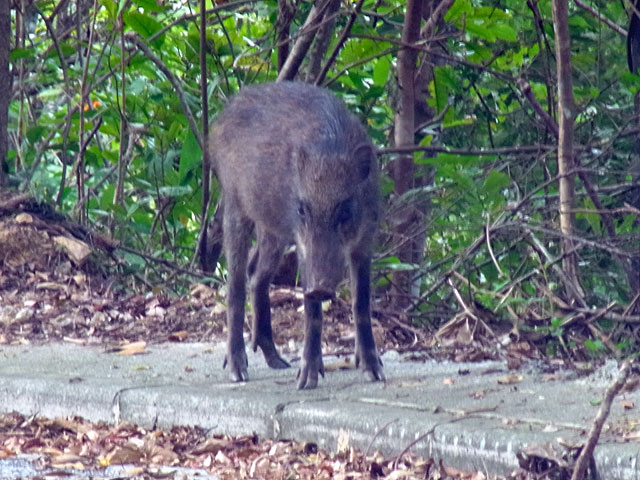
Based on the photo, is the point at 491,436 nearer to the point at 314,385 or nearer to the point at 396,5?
the point at 314,385

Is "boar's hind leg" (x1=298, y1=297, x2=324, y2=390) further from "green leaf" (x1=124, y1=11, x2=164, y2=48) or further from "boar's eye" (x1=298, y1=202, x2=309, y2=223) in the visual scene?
"green leaf" (x1=124, y1=11, x2=164, y2=48)

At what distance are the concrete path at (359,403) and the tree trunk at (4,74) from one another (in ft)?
8.03

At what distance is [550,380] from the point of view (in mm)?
4105

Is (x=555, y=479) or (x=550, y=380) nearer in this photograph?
(x=555, y=479)

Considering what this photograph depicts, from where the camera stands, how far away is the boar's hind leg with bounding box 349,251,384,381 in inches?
173

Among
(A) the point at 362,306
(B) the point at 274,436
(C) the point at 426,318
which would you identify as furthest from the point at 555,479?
(C) the point at 426,318

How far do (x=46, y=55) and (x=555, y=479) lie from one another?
588cm

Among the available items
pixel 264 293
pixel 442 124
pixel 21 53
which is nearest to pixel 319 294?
pixel 264 293

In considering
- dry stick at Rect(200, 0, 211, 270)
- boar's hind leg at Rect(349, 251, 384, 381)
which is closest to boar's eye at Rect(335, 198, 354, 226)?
boar's hind leg at Rect(349, 251, 384, 381)

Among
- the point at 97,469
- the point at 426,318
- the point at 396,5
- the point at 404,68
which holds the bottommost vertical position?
the point at 97,469

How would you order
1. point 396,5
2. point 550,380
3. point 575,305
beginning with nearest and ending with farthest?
point 550,380, point 575,305, point 396,5

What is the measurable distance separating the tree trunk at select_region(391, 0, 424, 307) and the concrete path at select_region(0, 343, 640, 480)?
1.51 metres

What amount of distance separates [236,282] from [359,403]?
1.35 m

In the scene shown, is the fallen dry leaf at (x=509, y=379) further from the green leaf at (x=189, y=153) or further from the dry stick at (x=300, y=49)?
the green leaf at (x=189, y=153)
